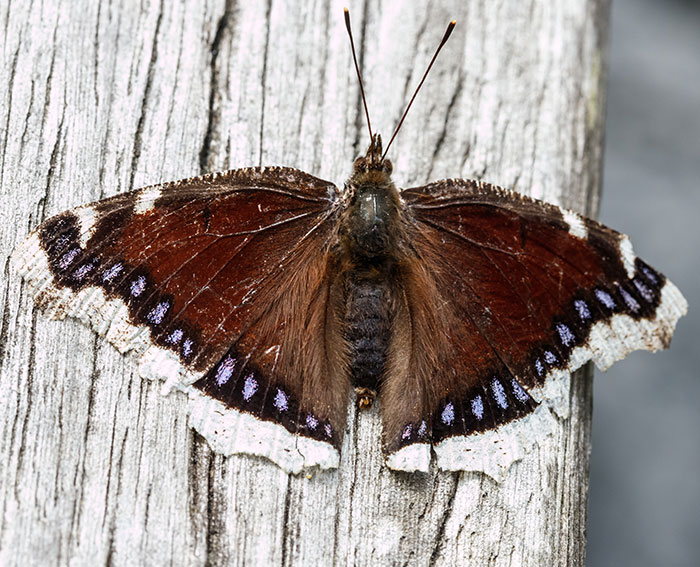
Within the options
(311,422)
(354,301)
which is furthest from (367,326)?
(311,422)

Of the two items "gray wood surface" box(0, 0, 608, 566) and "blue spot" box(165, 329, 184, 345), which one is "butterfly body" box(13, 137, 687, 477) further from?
"gray wood surface" box(0, 0, 608, 566)

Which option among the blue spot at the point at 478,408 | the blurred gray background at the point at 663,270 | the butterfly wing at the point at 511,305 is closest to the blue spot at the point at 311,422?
the butterfly wing at the point at 511,305

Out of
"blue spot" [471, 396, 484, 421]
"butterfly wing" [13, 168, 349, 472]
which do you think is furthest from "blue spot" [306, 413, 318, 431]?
"blue spot" [471, 396, 484, 421]

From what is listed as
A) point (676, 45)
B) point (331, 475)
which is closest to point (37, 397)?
point (331, 475)

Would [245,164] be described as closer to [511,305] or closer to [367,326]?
[367,326]

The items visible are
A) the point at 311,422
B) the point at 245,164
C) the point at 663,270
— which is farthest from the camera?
the point at 663,270

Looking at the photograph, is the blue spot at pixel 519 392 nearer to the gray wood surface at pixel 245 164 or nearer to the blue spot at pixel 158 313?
the gray wood surface at pixel 245 164
